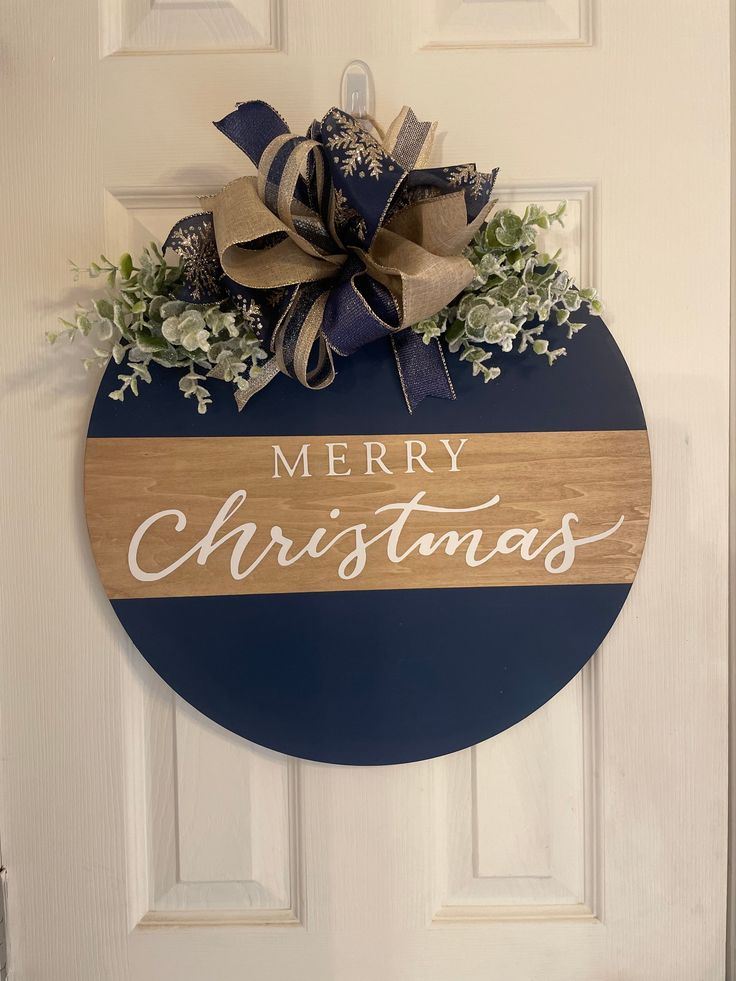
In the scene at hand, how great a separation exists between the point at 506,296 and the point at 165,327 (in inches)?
14.0

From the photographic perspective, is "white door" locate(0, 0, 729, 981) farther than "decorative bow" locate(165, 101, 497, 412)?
Yes

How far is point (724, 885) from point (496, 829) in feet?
0.94

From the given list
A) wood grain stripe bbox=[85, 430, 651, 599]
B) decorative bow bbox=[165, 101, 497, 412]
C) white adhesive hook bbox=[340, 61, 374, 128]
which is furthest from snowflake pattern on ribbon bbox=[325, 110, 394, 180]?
wood grain stripe bbox=[85, 430, 651, 599]

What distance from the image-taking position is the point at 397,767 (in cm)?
81

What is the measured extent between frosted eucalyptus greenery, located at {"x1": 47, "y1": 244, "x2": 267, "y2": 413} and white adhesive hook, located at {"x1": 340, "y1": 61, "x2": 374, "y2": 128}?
26 cm

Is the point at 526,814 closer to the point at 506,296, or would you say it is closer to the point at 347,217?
the point at 506,296

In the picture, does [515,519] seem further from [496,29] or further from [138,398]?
[496,29]

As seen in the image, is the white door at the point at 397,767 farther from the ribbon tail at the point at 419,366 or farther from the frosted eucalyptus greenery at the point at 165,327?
the ribbon tail at the point at 419,366

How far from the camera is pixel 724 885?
0.81 metres

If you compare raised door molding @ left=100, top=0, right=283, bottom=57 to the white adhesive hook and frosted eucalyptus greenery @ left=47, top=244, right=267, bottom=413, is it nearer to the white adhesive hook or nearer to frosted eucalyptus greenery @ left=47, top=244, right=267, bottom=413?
the white adhesive hook

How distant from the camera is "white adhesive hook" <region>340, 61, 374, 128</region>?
744 mm

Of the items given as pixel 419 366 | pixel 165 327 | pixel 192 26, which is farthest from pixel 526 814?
pixel 192 26

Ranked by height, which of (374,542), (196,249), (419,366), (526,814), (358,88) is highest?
(358,88)

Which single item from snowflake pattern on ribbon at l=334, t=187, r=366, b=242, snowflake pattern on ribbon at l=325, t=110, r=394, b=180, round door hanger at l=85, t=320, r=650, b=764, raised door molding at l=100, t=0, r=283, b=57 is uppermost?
raised door molding at l=100, t=0, r=283, b=57
